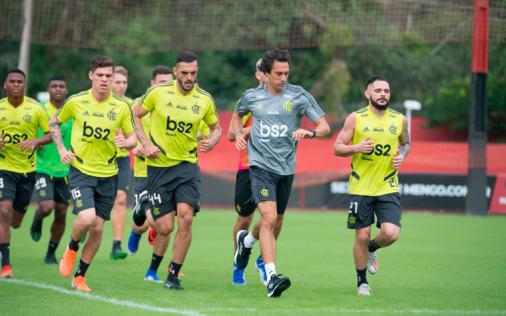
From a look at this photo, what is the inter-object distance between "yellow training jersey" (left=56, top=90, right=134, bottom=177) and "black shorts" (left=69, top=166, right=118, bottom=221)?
0.07 metres

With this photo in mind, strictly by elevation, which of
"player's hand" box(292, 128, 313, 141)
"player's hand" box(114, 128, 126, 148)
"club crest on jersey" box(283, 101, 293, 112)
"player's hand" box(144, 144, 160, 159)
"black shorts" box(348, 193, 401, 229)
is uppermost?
"club crest on jersey" box(283, 101, 293, 112)

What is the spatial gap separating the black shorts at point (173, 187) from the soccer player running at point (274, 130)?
25.9 inches

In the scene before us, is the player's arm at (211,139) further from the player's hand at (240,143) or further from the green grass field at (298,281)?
the green grass field at (298,281)

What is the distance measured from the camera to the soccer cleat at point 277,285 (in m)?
9.23

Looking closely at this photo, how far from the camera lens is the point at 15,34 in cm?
2744

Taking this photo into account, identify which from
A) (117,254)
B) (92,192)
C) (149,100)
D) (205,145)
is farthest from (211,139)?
(117,254)

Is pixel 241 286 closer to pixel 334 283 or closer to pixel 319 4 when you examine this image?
pixel 334 283

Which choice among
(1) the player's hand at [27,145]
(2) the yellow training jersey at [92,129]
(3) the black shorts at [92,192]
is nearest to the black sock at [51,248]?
(1) the player's hand at [27,145]

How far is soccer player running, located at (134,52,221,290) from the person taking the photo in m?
10.3

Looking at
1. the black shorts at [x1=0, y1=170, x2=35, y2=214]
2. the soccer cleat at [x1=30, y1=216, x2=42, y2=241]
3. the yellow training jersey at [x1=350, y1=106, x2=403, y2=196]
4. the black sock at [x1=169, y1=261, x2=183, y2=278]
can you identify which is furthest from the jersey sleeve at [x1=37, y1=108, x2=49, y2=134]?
the yellow training jersey at [x1=350, y1=106, x2=403, y2=196]

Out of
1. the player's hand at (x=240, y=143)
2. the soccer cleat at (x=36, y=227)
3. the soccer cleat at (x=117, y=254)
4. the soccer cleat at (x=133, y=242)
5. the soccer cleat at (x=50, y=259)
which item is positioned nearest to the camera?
the player's hand at (x=240, y=143)

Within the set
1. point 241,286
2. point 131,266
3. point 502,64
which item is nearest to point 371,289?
point 241,286

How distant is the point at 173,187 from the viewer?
407 inches

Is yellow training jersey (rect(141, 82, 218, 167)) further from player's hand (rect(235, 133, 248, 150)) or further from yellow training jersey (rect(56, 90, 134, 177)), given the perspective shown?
player's hand (rect(235, 133, 248, 150))
